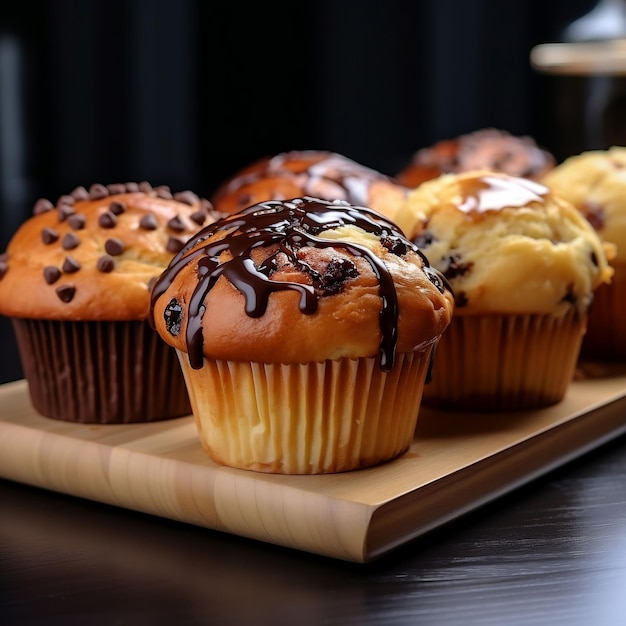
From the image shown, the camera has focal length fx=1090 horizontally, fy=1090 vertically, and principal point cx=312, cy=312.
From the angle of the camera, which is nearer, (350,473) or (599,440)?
(350,473)

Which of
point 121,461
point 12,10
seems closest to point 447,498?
point 121,461

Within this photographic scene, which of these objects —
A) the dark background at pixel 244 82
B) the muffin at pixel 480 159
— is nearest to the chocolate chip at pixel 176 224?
the muffin at pixel 480 159

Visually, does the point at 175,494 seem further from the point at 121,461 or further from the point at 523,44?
the point at 523,44

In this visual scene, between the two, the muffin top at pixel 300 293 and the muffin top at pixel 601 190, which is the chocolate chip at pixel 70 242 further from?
the muffin top at pixel 601 190

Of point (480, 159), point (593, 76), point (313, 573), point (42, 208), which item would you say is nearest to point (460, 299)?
point (313, 573)

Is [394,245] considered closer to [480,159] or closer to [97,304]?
[97,304]

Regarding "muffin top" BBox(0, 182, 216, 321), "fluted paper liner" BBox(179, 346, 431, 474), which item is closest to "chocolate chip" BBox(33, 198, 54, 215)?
"muffin top" BBox(0, 182, 216, 321)
